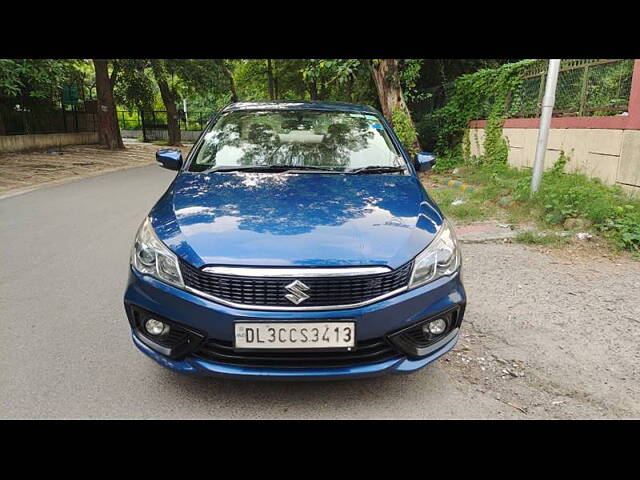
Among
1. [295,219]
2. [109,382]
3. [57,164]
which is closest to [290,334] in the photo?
[295,219]

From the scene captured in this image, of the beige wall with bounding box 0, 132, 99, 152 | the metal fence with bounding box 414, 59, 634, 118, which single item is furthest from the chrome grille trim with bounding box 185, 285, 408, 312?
the beige wall with bounding box 0, 132, 99, 152

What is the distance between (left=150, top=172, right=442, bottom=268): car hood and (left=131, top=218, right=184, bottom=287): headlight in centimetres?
4

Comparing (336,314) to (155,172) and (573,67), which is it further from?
(155,172)

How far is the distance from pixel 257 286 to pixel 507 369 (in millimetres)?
1687

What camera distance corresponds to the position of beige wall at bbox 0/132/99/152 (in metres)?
16.8

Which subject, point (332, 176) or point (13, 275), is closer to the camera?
point (332, 176)

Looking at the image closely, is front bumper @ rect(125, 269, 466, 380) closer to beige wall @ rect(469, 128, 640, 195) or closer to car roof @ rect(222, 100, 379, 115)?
car roof @ rect(222, 100, 379, 115)

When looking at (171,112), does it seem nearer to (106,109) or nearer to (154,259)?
(106,109)

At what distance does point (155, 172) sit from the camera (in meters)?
14.2

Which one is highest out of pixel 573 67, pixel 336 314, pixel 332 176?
pixel 573 67

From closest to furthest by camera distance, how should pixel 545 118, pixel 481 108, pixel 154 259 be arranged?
pixel 154 259
pixel 545 118
pixel 481 108

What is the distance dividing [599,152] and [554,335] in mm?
4834

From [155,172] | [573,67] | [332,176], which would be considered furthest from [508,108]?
[155,172]

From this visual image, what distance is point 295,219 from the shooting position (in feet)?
8.79
